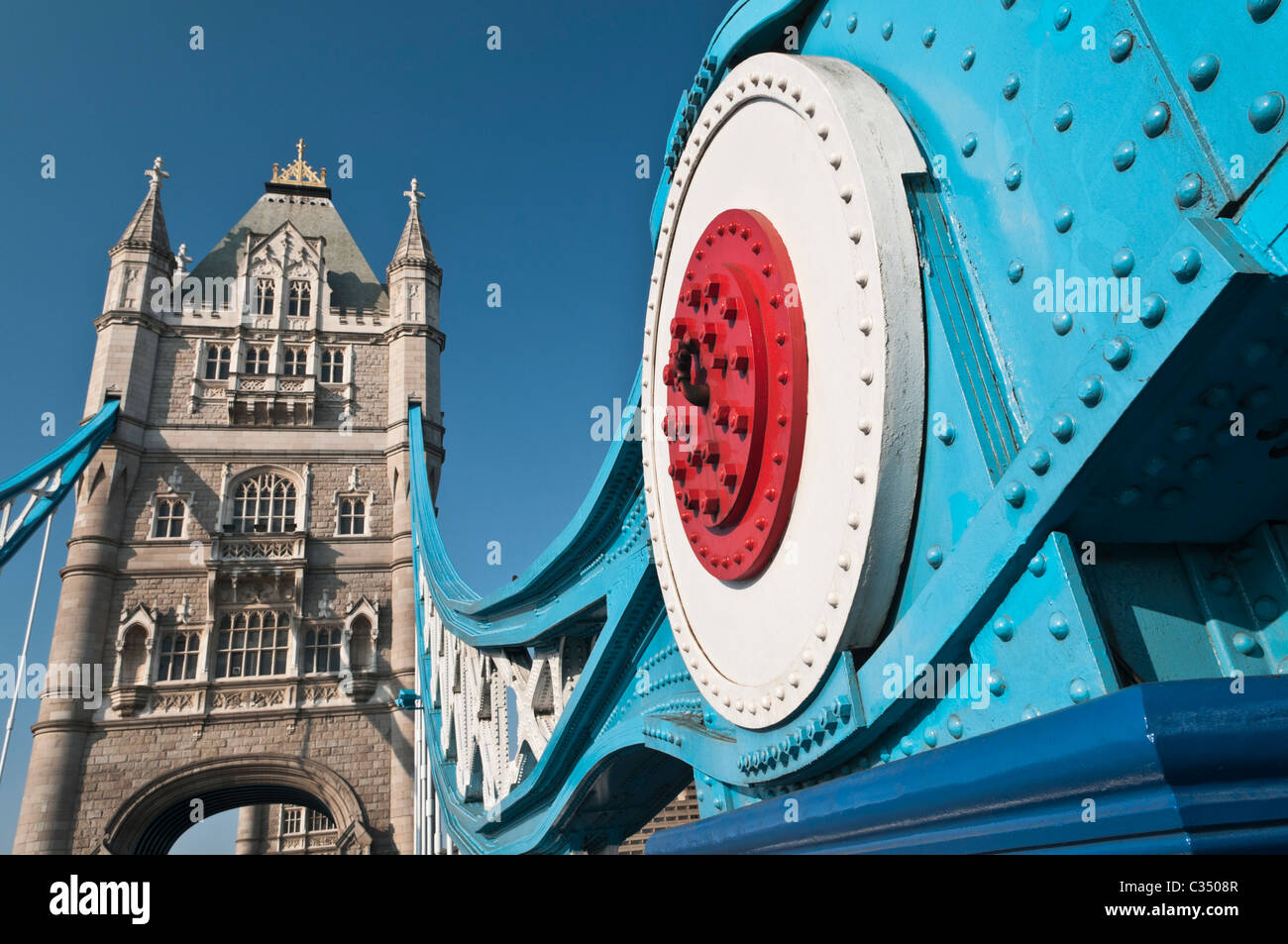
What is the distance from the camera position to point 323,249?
2675cm

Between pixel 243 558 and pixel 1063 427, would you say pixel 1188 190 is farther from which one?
pixel 243 558

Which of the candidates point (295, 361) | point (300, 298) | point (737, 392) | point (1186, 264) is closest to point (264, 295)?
point (300, 298)

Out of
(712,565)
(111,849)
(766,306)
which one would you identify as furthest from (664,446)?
(111,849)

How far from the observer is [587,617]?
14.5 ft

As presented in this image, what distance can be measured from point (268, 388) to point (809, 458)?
24260mm

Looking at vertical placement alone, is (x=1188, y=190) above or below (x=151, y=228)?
A: below

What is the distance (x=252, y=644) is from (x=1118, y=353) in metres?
23.2

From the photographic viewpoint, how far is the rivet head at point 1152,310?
989 mm

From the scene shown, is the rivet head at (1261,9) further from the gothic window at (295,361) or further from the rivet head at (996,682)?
the gothic window at (295,361)

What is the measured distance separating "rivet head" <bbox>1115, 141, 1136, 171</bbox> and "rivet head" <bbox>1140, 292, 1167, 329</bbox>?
209mm

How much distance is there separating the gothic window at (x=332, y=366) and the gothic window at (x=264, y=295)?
229cm

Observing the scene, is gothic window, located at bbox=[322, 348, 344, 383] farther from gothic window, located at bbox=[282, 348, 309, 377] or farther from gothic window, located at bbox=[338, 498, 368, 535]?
gothic window, located at bbox=[338, 498, 368, 535]

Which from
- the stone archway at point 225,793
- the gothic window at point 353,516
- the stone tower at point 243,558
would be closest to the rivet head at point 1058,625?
the stone archway at point 225,793
